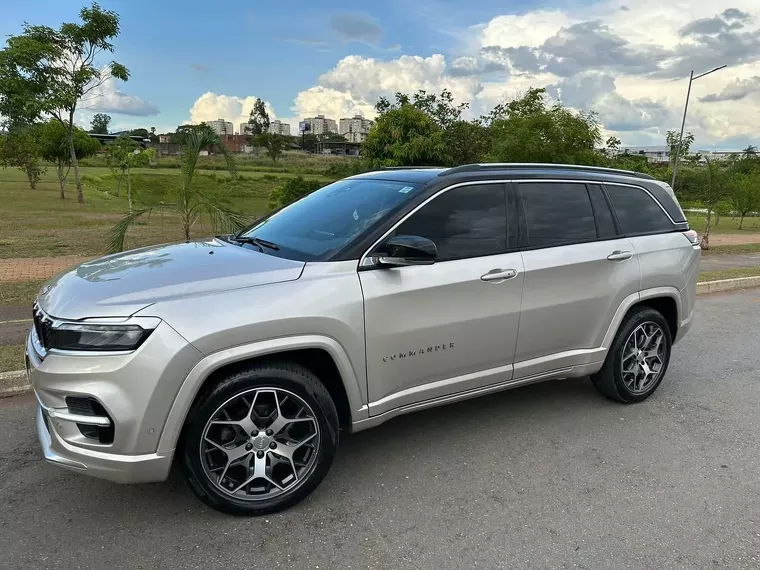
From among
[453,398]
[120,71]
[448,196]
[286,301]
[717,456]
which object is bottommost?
[717,456]

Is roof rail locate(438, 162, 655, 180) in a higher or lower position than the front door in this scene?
higher

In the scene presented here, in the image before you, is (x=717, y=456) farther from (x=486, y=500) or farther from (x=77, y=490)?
(x=77, y=490)

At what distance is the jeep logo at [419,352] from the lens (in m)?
3.40

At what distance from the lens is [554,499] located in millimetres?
3365

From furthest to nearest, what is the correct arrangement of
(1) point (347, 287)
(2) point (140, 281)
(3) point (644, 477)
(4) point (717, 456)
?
(4) point (717, 456)
(3) point (644, 477)
(1) point (347, 287)
(2) point (140, 281)

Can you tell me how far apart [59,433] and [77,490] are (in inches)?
27.6

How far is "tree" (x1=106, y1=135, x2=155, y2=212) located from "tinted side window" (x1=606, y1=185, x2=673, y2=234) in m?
19.9

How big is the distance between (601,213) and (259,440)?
3014 millimetres

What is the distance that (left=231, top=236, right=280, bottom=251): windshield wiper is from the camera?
3.71 metres

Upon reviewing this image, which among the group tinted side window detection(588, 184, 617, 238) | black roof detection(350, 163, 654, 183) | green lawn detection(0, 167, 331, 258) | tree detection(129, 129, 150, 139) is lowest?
green lawn detection(0, 167, 331, 258)

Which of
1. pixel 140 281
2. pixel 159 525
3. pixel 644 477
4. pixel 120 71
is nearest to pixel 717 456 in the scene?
pixel 644 477

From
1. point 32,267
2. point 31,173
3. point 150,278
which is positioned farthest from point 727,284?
point 31,173

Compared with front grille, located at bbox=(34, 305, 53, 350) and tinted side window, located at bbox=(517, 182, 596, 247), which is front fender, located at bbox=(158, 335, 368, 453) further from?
tinted side window, located at bbox=(517, 182, 596, 247)

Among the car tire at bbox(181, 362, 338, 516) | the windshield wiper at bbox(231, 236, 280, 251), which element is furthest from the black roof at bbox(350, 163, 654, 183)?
the car tire at bbox(181, 362, 338, 516)
